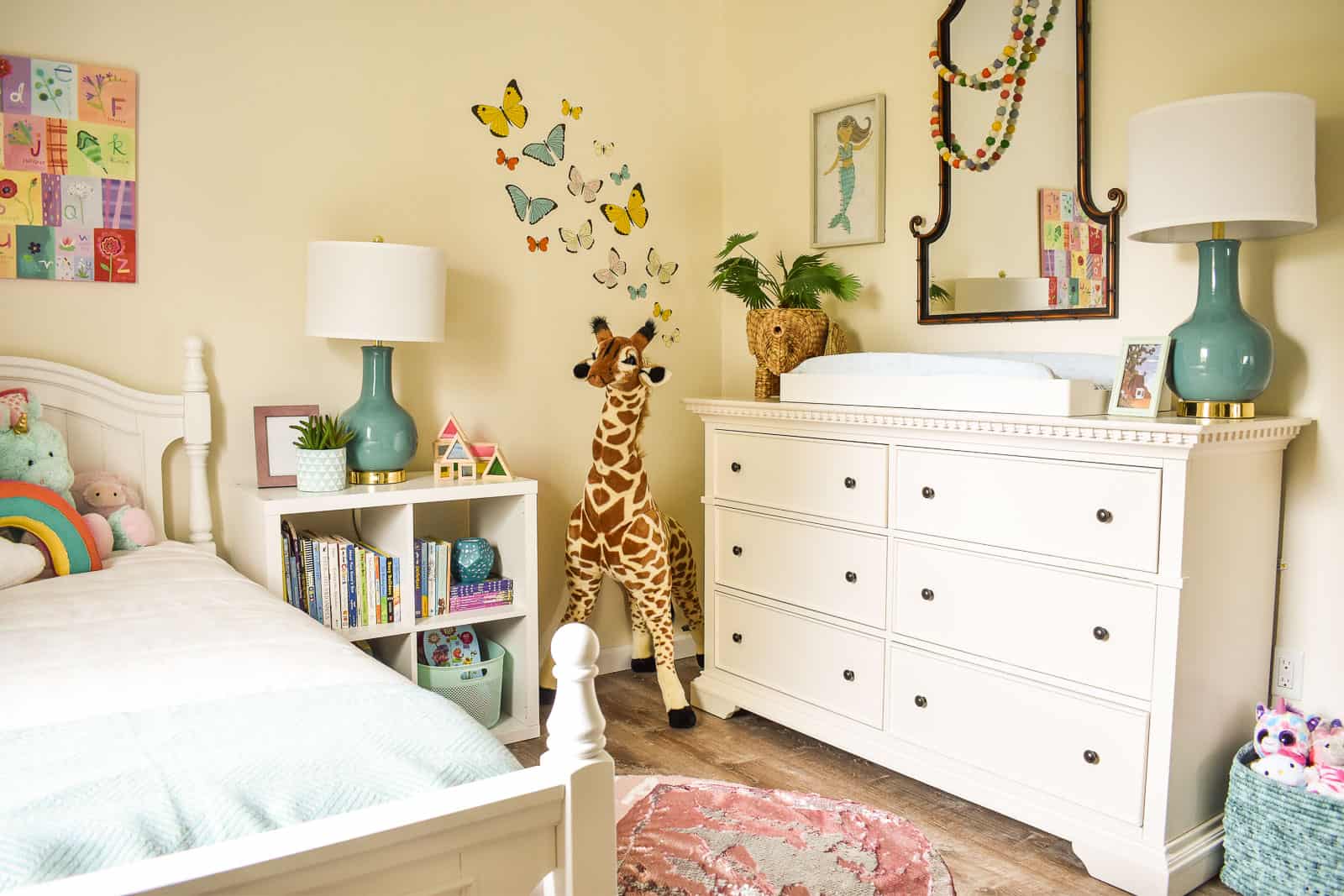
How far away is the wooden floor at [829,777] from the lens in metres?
2.12

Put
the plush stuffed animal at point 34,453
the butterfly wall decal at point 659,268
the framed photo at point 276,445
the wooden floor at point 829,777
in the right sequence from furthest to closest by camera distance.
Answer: the butterfly wall decal at point 659,268 → the framed photo at point 276,445 → the plush stuffed animal at point 34,453 → the wooden floor at point 829,777

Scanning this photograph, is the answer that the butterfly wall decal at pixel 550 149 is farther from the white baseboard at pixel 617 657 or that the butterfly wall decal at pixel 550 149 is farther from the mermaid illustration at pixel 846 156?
the white baseboard at pixel 617 657

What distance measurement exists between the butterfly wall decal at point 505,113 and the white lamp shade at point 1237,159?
1939 millimetres

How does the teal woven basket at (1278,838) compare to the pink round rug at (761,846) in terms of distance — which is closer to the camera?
the teal woven basket at (1278,838)

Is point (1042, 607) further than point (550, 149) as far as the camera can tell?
No

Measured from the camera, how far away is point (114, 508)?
2.48 m

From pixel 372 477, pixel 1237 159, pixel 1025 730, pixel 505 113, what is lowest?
pixel 1025 730

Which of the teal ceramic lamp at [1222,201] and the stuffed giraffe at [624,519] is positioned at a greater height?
the teal ceramic lamp at [1222,201]

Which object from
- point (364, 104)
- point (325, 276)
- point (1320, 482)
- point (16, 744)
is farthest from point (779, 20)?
point (16, 744)

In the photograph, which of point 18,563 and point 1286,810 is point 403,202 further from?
point 1286,810

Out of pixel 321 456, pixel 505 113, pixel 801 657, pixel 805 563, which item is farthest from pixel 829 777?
pixel 505 113

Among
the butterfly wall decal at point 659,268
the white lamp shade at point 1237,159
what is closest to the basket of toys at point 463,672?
the butterfly wall decal at point 659,268

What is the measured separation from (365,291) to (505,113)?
0.96 m

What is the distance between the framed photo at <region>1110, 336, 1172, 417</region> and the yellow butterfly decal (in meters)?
1.82
